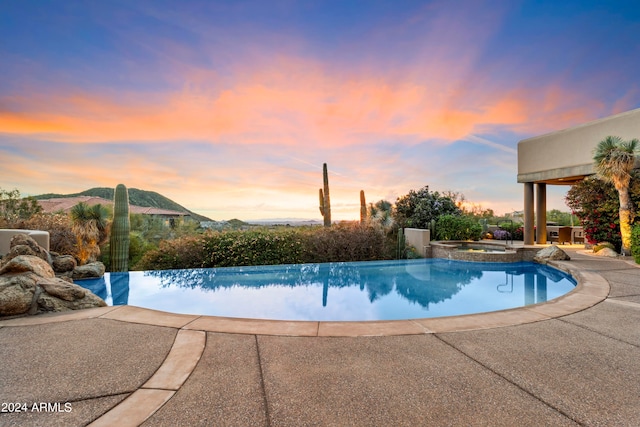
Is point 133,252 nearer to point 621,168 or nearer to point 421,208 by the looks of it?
point 421,208

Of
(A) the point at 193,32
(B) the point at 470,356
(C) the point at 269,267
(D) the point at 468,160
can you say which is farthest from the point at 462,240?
(A) the point at 193,32

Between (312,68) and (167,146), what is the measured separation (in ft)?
28.5

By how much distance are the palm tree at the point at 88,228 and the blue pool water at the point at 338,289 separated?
1.38 metres

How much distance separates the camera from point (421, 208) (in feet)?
53.8

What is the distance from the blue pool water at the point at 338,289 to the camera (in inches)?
249

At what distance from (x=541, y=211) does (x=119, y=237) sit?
62.2 ft

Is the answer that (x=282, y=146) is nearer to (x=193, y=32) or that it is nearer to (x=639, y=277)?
(x=193, y=32)

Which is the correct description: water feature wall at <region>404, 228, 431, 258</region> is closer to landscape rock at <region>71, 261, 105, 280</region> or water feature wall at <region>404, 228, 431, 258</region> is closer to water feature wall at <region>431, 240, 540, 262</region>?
water feature wall at <region>431, 240, 540, 262</region>

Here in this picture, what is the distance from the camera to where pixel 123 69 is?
31.6 ft

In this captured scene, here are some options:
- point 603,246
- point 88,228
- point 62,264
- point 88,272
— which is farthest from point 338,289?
point 603,246

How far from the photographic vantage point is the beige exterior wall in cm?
1102

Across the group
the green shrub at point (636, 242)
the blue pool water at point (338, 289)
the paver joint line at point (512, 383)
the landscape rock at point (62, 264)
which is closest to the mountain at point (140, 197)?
the landscape rock at point (62, 264)

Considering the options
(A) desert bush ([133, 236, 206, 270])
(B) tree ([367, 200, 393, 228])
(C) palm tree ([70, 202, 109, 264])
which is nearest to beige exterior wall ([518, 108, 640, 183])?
(B) tree ([367, 200, 393, 228])

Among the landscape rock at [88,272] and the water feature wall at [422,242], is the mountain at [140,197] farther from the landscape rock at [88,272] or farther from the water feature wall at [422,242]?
the water feature wall at [422,242]
